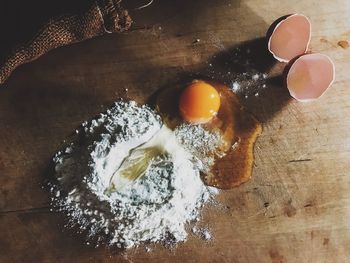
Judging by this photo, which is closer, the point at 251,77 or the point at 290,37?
the point at 290,37

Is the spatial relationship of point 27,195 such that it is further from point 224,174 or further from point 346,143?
point 346,143

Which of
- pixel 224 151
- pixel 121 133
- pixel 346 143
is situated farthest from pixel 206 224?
pixel 346 143

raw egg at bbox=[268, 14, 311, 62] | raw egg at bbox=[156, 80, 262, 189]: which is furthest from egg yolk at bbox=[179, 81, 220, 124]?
raw egg at bbox=[268, 14, 311, 62]

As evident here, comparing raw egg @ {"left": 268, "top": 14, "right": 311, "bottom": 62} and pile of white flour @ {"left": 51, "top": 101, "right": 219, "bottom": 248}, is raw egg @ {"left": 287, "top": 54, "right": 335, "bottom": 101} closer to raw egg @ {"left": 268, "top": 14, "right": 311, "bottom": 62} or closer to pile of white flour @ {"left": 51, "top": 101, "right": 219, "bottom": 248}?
raw egg @ {"left": 268, "top": 14, "right": 311, "bottom": 62}

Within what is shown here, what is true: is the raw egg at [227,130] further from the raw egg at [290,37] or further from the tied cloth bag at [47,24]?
the tied cloth bag at [47,24]

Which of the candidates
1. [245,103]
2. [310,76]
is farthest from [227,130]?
[310,76]

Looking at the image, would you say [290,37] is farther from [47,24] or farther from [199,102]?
[47,24]
